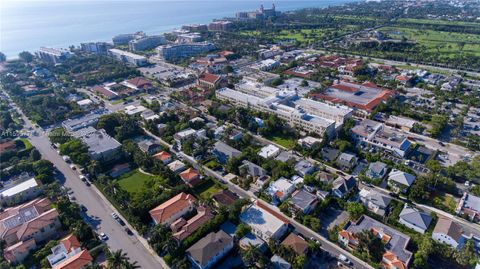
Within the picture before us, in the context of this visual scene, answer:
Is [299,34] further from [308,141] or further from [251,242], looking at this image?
[251,242]

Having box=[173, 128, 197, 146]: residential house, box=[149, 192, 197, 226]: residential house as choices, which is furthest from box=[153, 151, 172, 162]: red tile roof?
box=[149, 192, 197, 226]: residential house

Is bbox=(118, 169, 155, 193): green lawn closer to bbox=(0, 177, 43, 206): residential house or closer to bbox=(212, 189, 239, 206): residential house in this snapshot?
bbox=(0, 177, 43, 206): residential house

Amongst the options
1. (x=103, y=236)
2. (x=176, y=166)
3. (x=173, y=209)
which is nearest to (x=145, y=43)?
(x=176, y=166)

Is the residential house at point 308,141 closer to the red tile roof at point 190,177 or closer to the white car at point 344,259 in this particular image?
the red tile roof at point 190,177

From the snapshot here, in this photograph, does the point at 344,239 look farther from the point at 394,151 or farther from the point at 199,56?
the point at 199,56

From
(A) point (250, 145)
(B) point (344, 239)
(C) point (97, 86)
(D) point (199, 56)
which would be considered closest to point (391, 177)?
(B) point (344, 239)

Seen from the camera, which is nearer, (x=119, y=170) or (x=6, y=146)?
(x=119, y=170)

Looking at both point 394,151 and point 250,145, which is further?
point 250,145
